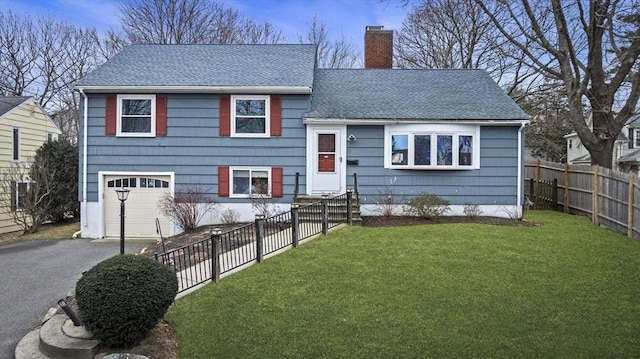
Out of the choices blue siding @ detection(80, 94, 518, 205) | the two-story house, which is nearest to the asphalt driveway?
the two-story house

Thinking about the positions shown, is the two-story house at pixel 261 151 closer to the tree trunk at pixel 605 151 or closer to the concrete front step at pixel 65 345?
the tree trunk at pixel 605 151

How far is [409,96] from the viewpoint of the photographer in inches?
595

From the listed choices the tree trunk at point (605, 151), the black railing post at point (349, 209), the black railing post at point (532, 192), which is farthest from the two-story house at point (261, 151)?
the black railing post at point (532, 192)

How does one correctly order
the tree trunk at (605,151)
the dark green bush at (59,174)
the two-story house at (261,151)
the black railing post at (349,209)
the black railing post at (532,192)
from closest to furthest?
1. the black railing post at (349,209)
2. the two-story house at (261,151)
3. the tree trunk at (605,151)
4. the dark green bush at (59,174)
5. the black railing post at (532,192)

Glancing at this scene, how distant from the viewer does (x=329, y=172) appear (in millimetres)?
13773

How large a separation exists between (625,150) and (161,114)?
33133mm

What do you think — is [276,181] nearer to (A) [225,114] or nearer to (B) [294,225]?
(A) [225,114]

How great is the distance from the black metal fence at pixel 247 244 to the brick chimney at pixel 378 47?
7.91 m

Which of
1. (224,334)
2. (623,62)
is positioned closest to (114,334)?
(224,334)

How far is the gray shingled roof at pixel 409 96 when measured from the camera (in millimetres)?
13617

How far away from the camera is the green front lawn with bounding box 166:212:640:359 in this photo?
16.1 ft

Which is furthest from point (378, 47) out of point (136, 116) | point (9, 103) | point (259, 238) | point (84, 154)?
point (9, 103)

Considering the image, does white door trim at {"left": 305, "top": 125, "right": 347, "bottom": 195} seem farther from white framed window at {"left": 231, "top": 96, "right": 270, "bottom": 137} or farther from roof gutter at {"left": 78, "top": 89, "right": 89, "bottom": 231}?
roof gutter at {"left": 78, "top": 89, "right": 89, "bottom": 231}

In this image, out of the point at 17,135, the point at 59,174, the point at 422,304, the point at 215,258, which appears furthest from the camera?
the point at 17,135
